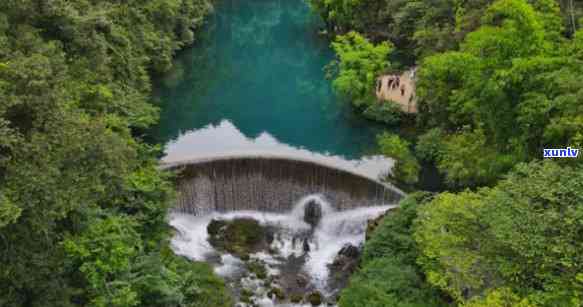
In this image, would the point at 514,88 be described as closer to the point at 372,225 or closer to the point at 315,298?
the point at 372,225

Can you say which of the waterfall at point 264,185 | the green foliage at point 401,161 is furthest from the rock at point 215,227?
the green foliage at point 401,161

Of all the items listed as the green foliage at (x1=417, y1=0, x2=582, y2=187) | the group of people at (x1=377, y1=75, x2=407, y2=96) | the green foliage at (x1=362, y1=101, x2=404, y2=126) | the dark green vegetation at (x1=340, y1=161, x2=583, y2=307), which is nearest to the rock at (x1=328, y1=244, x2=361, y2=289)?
the dark green vegetation at (x1=340, y1=161, x2=583, y2=307)

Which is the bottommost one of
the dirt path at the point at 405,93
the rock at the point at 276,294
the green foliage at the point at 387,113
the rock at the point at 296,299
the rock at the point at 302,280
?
the rock at the point at 296,299

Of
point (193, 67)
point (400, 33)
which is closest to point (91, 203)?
point (193, 67)

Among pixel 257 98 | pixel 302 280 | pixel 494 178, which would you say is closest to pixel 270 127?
pixel 257 98

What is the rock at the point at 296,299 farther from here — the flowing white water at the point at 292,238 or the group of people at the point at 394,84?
the group of people at the point at 394,84

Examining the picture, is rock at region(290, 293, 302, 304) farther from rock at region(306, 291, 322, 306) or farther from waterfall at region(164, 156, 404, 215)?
waterfall at region(164, 156, 404, 215)

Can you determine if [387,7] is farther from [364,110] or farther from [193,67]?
[193,67]
